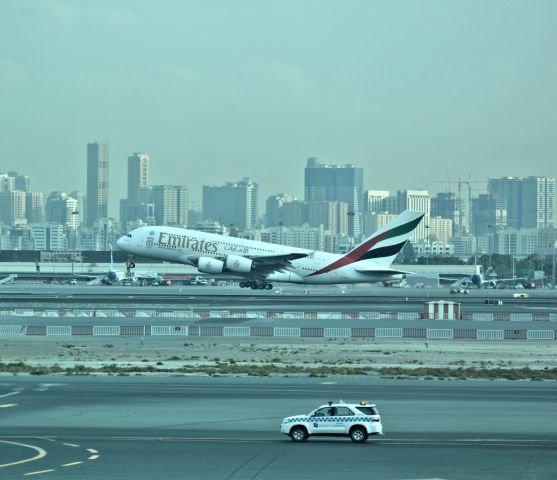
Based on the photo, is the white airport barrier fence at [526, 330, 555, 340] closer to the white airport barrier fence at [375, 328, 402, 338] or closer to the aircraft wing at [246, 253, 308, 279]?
the white airport barrier fence at [375, 328, 402, 338]

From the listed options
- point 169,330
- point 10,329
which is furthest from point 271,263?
point 10,329

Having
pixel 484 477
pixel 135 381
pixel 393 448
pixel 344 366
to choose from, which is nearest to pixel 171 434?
pixel 393 448

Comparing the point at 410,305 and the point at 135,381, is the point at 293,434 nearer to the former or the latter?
the point at 135,381

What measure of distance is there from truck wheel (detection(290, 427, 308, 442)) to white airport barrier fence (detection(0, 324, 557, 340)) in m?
39.5

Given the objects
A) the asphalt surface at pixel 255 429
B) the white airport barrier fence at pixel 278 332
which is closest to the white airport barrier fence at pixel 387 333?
the white airport barrier fence at pixel 278 332

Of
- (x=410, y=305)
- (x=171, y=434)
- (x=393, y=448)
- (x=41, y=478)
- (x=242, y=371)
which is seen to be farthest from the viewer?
(x=410, y=305)

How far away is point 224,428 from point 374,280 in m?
77.3

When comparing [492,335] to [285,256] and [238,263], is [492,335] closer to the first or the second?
[285,256]

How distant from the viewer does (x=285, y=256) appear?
112812mm

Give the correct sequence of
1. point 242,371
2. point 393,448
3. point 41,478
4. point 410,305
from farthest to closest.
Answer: point 410,305
point 242,371
point 393,448
point 41,478

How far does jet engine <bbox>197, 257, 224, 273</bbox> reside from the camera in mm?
112375

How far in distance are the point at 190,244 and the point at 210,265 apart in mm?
3506

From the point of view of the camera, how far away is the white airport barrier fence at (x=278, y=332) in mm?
74625

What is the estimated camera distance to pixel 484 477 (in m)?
29.0
